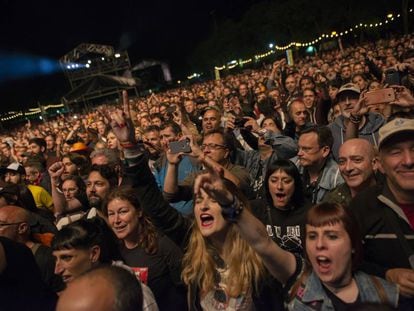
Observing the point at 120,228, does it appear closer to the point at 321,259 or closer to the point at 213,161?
the point at 213,161

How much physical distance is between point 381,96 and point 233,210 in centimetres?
219

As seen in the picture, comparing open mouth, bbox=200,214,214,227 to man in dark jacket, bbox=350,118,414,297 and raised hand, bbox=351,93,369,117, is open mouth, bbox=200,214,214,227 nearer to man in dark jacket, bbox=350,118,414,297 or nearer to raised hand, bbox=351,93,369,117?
man in dark jacket, bbox=350,118,414,297

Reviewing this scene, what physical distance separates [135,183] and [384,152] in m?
1.75

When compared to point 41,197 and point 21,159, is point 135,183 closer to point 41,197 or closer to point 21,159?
point 41,197

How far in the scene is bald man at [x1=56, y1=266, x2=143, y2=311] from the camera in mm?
1684

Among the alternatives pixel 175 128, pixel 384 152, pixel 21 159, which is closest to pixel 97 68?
pixel 21 159

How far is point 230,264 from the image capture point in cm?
256

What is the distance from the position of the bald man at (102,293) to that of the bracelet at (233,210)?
607 millimetres

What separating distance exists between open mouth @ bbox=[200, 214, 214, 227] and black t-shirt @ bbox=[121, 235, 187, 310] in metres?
0.46

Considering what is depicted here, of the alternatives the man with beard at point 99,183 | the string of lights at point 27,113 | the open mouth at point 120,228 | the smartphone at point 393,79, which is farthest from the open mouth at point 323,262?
the string of lights at point 27,113

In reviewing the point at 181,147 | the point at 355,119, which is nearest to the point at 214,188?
the point at 181,147

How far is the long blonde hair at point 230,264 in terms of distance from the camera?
97.0 inches

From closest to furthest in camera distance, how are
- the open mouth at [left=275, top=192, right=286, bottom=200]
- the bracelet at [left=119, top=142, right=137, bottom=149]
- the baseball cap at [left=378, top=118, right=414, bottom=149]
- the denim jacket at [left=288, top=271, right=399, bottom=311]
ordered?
the denim jacket at [left=288, top=271, right=399, bottom=311] → the baseball cap at [left=378, top=118, right=414, bottom=149] → the bracelet at [left=119, top=142, right=137, bottom=149] → the open mouth at [left=275, top=192, right=286, bottom=200]

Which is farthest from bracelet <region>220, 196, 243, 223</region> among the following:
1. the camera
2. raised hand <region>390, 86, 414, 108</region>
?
the camera
